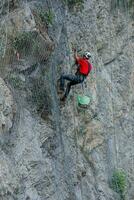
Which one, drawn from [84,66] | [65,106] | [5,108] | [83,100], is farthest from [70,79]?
[5,108]

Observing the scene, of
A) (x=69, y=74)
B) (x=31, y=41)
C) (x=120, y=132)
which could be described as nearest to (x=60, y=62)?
(x=69, y=74)

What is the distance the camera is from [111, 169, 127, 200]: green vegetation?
14234mm

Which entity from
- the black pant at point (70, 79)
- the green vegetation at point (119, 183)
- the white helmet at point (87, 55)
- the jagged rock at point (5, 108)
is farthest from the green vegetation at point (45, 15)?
the green vegetation at point (119, 183)

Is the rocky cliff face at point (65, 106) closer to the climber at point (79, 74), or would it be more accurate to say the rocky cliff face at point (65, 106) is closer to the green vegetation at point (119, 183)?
the green vegetation at point (119, 183)

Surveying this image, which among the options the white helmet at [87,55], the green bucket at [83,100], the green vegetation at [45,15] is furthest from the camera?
the green bucket at [83,100]

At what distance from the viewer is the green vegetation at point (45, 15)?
1225 centimetres

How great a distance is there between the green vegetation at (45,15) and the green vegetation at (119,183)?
413 centimetres

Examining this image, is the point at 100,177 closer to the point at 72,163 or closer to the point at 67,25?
the point at 72,163

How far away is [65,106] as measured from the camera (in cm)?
1276

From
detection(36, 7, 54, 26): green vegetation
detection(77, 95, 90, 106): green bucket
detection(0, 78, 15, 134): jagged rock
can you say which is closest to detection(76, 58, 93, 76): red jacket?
detection(77, 95, 90, 106): green bucket

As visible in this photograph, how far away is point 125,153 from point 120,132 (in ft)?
1.85

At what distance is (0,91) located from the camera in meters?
10.8

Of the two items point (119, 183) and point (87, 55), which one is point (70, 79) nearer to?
point (87, 55)

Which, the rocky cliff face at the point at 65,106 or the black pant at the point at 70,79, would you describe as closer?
the rocky cliff face at the point at 65,106
